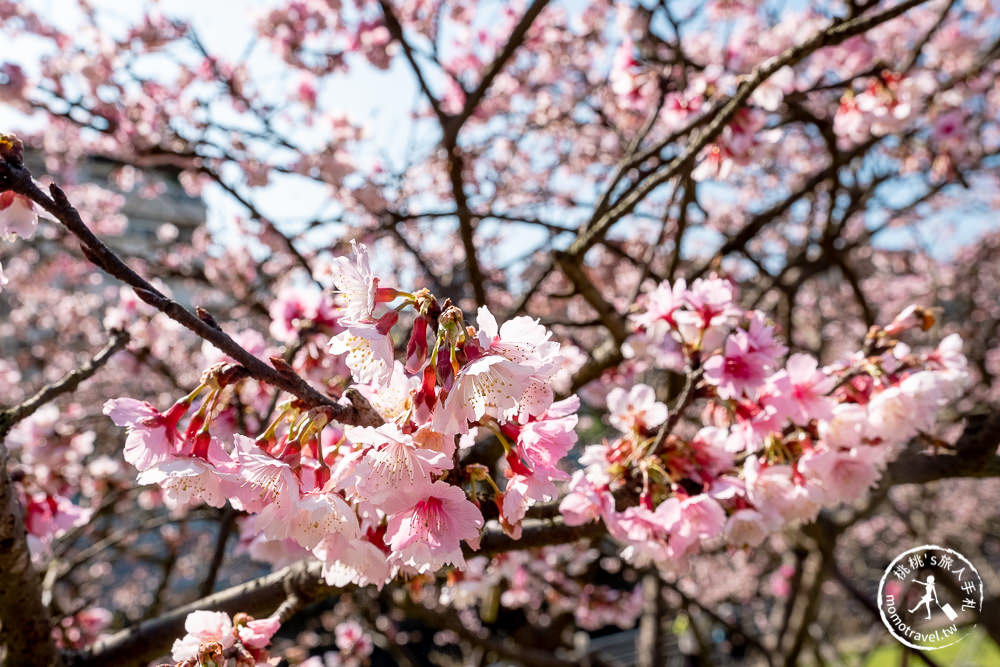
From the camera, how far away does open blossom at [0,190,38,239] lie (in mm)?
939

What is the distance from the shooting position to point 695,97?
237 cm

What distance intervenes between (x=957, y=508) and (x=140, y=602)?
39.7ft

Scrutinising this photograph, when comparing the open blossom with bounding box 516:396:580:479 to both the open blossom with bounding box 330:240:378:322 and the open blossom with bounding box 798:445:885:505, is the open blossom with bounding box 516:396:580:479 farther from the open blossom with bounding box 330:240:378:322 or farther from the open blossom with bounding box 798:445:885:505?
the open blossom with bounding box 798:445:885:505

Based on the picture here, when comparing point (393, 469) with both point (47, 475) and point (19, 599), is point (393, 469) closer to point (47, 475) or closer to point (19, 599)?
point (19, 599)

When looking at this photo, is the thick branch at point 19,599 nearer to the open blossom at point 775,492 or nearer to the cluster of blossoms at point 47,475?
the cluster of blossoms at point 47,475

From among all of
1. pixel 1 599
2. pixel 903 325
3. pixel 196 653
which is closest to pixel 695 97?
pixel 903 325

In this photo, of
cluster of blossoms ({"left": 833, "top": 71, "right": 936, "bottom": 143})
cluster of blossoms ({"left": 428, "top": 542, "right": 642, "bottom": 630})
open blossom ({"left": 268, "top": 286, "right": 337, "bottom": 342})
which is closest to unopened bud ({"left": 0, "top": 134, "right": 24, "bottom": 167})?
open blossom ({"left": 268, "top": 286, "right": 337, "bottom": 342})

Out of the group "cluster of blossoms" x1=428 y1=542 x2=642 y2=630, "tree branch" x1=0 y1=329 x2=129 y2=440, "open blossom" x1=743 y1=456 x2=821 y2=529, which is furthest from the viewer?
"cluster of blossoms" x1=428 y1=542 x2=642 y2=630

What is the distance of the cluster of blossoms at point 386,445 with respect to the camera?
83cm

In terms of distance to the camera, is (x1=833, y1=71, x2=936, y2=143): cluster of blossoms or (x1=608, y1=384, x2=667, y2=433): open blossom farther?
(x1=833, y1=71, x2=936, y2=143): cluster of blossoms

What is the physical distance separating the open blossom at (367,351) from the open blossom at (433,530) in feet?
0.61

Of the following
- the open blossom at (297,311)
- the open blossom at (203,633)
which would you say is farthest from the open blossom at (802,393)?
the open blossom at (297,311)

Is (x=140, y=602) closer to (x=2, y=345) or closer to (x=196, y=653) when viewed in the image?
(x=2, y=345)

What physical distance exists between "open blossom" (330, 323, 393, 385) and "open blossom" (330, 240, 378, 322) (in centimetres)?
2
